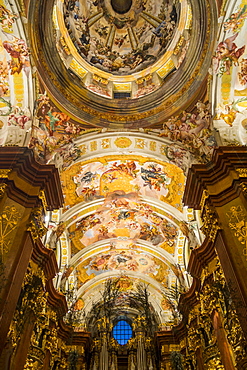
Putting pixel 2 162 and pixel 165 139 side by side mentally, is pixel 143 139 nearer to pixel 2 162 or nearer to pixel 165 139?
pixel 165 139

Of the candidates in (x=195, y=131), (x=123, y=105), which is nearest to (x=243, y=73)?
(x=195, y=131)

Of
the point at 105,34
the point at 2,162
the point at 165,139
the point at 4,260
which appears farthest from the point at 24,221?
the point at 105,34

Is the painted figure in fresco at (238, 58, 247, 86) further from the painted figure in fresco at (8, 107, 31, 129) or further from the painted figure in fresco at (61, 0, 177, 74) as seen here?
the painted figure in fresco at (8, 107, 31, 129)

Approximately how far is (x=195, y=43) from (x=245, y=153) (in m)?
4.50

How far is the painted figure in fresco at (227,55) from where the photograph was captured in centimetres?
999

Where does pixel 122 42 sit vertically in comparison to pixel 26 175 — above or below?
above

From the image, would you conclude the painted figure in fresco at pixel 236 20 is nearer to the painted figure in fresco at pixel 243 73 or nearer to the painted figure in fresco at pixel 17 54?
the painted figure in fresco at pixel 243 73

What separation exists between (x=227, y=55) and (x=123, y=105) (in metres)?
4.23

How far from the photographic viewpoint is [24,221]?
331 inches

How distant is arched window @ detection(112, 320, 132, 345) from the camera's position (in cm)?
1864

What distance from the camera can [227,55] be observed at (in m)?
10.1

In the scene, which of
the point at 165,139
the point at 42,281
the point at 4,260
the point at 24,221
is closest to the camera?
the point at 4,260

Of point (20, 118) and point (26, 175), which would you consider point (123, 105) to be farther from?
point (26, 175)

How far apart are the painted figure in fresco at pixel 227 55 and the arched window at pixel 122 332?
15.2 m
